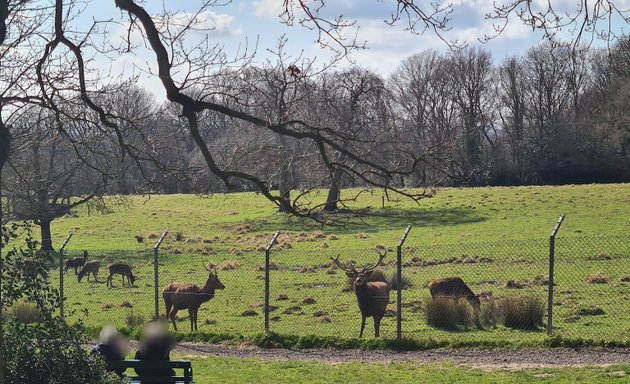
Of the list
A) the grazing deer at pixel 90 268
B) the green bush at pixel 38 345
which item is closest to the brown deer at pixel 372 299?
the green bush at pixel 38 345

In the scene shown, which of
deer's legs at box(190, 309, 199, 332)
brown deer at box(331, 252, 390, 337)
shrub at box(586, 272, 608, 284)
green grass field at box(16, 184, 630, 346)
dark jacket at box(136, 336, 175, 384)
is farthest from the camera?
shrub at box(586, 272, 608, 284)

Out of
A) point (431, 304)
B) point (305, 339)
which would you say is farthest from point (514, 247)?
point (305, 339)

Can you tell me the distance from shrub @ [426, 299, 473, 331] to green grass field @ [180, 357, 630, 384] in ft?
11.0

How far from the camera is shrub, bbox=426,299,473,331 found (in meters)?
17.6

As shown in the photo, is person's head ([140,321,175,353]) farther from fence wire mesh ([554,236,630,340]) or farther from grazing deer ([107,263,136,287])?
grazing deer ([107,263,136,287])

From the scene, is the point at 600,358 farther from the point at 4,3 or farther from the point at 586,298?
the point at 4,3

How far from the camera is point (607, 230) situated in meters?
35.4

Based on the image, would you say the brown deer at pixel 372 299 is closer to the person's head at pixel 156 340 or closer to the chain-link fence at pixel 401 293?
the chain-link fence at pixel 401 293

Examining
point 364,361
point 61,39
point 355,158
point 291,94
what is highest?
point 61,39

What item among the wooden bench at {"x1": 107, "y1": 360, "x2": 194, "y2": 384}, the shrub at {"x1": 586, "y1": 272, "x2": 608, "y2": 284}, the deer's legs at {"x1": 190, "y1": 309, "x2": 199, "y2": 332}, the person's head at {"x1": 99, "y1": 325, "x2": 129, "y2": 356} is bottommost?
the deer's legs at {"x1": 190, "y1": 309, "x2": 199, "y2": 332}

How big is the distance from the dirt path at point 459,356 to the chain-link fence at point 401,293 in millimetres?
689

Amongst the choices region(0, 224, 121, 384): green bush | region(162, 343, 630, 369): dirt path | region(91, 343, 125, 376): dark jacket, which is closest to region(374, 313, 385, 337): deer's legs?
region(162, 343, 630, 369): dirt path

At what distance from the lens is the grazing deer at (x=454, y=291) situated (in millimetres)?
17938

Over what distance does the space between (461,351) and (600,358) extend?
236cm
